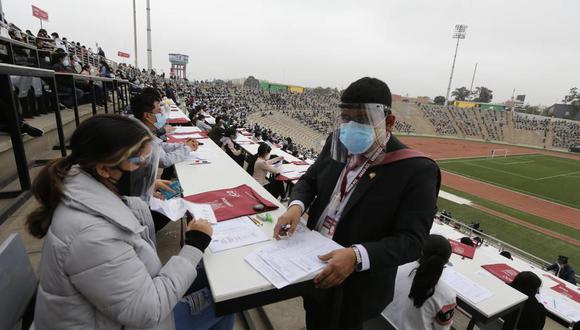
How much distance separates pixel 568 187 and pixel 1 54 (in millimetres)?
34999

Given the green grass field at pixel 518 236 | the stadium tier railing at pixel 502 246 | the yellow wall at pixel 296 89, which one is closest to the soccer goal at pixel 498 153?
the green grass field at pixel 518 236

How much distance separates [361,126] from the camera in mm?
1700

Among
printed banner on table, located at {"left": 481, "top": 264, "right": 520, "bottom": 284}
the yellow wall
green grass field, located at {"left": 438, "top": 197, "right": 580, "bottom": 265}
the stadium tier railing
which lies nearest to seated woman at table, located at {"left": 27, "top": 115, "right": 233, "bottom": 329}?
printed banner on table, located at {"left": 481, "top": 264, "right": 520, "bottom": 284}

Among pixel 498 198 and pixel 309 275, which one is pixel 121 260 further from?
pixel 498 198

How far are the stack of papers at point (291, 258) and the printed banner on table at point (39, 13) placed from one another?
81.9 feet

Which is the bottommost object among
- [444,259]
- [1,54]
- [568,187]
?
[568,187]

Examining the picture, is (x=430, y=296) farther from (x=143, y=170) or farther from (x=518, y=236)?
(x=518, y=236)

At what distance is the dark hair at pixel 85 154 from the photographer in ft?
3.70

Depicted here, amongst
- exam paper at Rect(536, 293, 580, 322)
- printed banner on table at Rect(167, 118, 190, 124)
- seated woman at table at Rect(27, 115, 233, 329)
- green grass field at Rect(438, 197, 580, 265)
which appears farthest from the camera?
green grass field at Rect(438, 197, 580, 265)

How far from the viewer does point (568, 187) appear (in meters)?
25.2

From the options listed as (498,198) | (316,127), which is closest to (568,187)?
(498,198)

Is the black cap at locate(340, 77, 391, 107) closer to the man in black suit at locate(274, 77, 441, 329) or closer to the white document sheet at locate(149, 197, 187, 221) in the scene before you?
the man in black suit at locate(274, 77, 441, 329)

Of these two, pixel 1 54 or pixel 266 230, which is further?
pixel 1 54

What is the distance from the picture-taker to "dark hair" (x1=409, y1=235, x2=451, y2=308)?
84.5 inches
